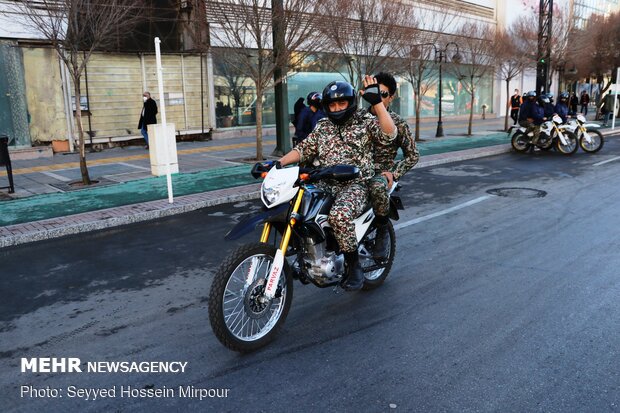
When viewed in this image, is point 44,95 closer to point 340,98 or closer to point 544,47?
point 340,98

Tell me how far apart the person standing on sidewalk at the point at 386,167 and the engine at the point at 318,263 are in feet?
2.16

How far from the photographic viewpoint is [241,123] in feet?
71.4

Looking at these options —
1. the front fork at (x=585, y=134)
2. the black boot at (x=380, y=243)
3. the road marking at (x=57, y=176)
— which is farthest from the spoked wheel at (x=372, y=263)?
the front fork at (x=585, y=134)

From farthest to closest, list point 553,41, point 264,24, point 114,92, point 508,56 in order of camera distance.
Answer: point 553,41
point 508,56
point 114,92
point 264,24

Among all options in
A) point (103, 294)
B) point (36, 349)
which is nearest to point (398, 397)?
point (36, 349)

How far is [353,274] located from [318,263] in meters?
0.41

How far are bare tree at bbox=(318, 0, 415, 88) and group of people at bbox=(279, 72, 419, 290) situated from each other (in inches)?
464

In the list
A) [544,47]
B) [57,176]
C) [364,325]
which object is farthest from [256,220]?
[544,47]

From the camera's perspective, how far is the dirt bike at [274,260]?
3.61 metres

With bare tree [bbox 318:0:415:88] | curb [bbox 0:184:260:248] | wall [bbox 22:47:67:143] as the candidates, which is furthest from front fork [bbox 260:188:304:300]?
wall [bbox 22:47:67:143]

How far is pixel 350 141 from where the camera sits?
14.1 ft

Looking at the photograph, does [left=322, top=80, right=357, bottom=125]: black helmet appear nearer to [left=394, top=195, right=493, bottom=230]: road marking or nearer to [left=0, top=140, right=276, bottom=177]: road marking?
[left=394, top=195, right=493, bottom=230]: road marking

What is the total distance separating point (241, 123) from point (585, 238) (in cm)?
1674

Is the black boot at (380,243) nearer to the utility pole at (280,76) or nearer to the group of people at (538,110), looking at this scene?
the utility pole at (280,76)
